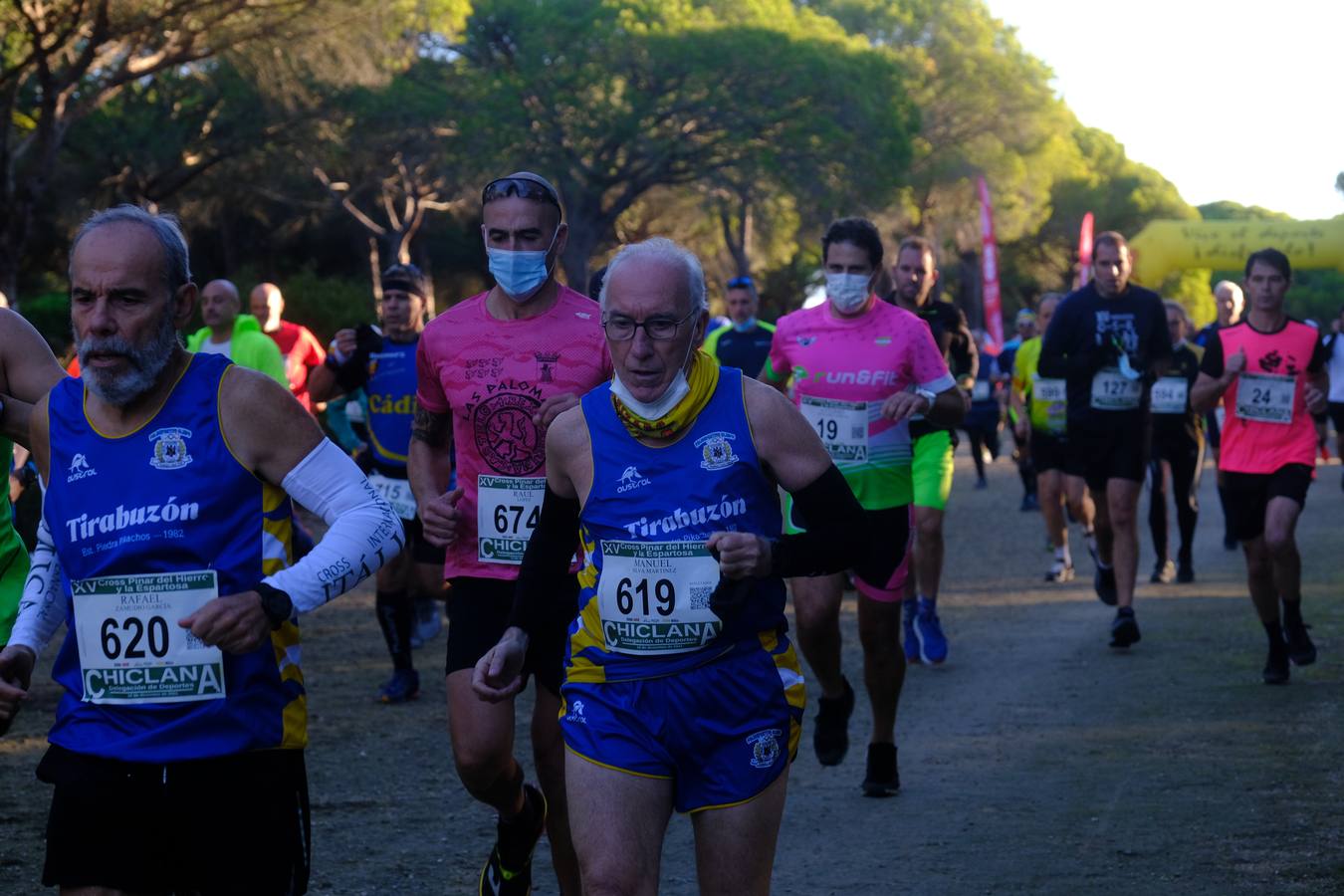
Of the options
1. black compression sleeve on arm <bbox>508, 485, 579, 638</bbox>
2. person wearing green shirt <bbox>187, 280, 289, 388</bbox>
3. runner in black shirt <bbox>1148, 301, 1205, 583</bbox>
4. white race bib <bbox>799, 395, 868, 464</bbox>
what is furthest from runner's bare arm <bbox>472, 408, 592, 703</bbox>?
runner in black shirt <bbox>1148, 301, 1205, 583</bbox>

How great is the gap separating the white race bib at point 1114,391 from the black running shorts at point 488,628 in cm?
651

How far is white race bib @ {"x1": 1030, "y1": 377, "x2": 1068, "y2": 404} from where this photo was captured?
1466 centimetres

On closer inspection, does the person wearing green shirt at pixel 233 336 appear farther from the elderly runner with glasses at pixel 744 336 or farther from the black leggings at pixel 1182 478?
the black leggings at pixel 1182 478

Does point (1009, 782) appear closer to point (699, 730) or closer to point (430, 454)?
point (430, 454)

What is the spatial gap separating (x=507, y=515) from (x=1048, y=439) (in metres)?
9.71


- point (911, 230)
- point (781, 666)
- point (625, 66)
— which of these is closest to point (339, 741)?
point (781, 666)

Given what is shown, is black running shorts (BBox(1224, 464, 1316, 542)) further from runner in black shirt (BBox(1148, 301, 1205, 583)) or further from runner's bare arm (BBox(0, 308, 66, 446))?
runner's bare arm (BBox(0, 308, 66, 446))

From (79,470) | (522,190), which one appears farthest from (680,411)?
(522,190)

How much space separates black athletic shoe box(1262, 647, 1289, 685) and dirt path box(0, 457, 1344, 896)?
3.7 inches

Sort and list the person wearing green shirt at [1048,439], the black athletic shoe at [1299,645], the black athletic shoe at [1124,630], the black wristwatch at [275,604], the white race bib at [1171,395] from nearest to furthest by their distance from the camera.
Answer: the black wristwatch at [275,604]
the black athletic shoe at [1299,645]
the black athletic shoe at [1124,630]
the person wearing green shirt at [1048,439]
the white race bib at [1171,395]

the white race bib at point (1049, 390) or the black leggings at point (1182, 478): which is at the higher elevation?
the white race bib at point (1049, 390)

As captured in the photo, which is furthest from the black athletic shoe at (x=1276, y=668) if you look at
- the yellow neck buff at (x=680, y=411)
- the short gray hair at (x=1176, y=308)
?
the yellow neck buff at (x=680, y=411)

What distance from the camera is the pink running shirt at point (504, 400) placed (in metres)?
5.53

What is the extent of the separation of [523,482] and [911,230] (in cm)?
6713
